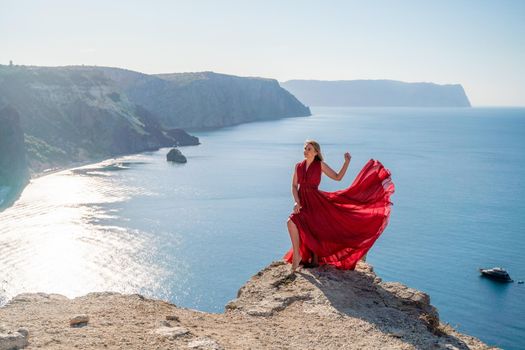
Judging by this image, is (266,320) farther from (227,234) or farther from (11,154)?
(11,154)

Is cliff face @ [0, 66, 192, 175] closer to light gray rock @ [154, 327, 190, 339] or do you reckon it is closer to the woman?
the woman

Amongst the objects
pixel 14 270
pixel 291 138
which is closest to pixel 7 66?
pixel 291 138

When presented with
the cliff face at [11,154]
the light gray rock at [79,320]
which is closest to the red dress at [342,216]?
the light gray rock at [79,320]

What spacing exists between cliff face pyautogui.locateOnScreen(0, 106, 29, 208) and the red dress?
10162cm

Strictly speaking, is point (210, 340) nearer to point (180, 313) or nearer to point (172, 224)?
point (180, 313)

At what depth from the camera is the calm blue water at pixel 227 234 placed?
54844 mm

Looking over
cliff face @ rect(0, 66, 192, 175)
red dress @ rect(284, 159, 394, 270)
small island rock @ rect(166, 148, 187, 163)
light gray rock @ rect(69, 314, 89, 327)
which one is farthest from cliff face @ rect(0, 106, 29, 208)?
light gray rock @ rect(69, 314, 89, 327)

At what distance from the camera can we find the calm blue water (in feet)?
180

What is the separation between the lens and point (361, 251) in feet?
36.2

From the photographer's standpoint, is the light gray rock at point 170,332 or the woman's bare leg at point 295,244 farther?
the woman's bare leg at point 295,244

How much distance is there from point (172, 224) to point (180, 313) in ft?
237

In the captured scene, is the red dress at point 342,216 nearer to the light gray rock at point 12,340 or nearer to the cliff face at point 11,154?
the light gray rock at point 12,340

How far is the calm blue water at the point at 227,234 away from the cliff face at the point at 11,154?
14.7ft

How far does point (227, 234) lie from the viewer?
2943 inches
